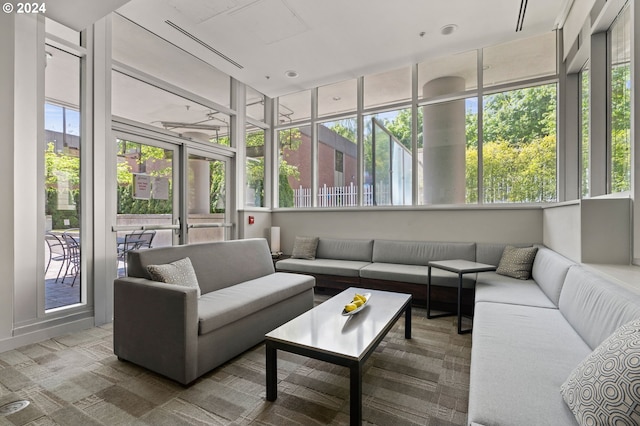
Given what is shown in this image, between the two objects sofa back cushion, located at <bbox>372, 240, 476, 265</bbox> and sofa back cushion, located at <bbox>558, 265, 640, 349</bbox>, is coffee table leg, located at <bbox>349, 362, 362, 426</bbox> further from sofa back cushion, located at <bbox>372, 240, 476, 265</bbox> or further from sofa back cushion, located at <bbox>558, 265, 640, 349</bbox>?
sofa back cushion, located at <bbox>372, 240, 476, 265</bbox>

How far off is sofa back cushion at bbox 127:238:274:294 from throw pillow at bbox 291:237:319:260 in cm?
119

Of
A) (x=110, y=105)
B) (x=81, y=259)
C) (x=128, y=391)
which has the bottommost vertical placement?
(x=128, y=391)

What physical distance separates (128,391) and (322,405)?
1.25 m

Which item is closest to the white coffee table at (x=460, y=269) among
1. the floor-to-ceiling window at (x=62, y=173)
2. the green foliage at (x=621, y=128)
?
the green foliage at (x=621, y=128)

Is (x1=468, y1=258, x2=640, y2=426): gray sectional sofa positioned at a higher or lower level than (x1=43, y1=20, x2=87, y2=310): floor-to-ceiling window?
lower

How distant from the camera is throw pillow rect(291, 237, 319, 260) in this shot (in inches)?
189

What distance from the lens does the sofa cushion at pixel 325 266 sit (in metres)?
4.03

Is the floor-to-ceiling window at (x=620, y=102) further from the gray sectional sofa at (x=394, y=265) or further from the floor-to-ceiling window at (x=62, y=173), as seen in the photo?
the floor-to-ceiling window at (x=62, y=173)

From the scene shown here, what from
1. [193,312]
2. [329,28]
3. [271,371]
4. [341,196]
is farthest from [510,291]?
[329,28]

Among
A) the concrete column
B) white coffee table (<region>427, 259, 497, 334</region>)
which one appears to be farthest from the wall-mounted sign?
the concrete column

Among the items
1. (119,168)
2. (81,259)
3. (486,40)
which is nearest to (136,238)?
(81,259)

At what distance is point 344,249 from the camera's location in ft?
15.5

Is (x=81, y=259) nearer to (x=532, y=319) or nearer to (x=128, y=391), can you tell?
(x=128, y=391)

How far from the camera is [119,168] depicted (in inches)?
133
